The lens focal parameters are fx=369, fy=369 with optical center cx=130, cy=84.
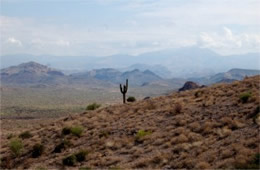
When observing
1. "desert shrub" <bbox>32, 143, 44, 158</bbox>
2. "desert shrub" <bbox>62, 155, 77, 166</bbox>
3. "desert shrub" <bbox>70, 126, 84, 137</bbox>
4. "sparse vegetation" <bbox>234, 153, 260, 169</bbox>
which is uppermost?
"sparse vegetation" <bbox>234, 153, 260, 169</bbox>

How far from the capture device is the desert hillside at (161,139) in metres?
16.7

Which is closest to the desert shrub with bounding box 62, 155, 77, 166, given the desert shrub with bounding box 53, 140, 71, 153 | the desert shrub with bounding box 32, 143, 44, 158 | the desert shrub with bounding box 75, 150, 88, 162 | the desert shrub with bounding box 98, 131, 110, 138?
the desert shrub with bounding box 75, 150, 88, 162

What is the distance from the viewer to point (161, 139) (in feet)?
69.5

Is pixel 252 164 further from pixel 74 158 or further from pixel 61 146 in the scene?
pixel 61 146

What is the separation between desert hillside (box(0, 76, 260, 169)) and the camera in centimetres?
1670

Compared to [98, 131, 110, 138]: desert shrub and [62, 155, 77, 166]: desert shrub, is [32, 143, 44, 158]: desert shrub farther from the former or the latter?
[62, 155, 77, 166]: desert shrub

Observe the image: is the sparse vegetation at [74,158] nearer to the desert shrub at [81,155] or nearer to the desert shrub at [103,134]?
the desert shrub at [81,155]

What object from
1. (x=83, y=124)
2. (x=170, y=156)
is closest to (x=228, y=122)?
(x=170, y=156)

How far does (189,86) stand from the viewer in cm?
11250

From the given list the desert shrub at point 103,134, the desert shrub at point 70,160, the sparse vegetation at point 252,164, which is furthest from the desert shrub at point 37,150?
the sparse vegetation at point 252,164

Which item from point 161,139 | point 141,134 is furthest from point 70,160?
point 161,139

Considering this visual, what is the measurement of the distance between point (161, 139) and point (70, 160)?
17.4 feet

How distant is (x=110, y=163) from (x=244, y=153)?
23.5 ft

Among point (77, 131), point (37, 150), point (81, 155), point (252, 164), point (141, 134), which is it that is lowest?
point (37, 150)
